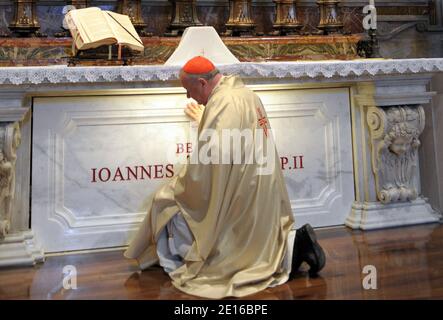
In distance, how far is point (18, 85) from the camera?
10.2 ft

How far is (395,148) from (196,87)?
2.02 meters

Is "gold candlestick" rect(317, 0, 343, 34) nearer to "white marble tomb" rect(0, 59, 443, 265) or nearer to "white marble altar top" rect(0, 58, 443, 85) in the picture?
"white marble tomb" rect(0, 59, 443, 265)

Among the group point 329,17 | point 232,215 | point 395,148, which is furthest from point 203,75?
point 329,17

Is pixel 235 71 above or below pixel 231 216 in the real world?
above

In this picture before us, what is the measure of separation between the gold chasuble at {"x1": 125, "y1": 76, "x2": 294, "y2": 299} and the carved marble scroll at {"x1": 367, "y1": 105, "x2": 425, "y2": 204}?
1610 millimetres

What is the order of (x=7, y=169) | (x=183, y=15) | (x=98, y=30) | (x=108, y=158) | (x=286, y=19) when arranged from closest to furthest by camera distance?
(x=7, y=169)
(x=98, y=30)
(x=108, y=158)
(x=183, y=15)
(x=286, y=19)

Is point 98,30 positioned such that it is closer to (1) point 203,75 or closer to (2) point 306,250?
(1) point 203,75

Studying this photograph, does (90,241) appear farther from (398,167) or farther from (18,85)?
(398,167)

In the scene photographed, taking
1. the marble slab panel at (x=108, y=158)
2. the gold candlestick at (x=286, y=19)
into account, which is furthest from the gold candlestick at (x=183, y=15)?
the marble slab panel at (x=108, y=158)

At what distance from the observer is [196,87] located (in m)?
2.69

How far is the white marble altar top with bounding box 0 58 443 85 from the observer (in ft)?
9.84

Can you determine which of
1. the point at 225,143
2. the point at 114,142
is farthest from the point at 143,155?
the point at 225,143

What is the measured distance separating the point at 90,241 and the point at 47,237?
0.31 metres

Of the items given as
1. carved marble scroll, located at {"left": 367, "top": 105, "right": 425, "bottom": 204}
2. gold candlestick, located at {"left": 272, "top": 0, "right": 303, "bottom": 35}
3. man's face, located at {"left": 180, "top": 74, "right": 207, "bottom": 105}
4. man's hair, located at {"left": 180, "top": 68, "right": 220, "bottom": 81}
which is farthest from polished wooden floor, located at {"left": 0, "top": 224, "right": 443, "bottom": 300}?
gold candlestick, located at {"left": 272, "top": 0, "right": 303, "bottom": 35}
